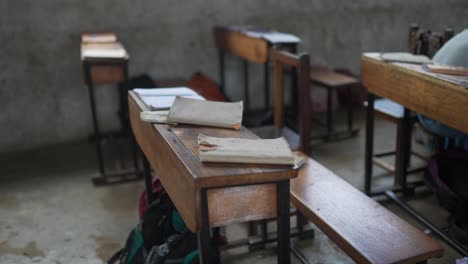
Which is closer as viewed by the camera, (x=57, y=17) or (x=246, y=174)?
(x=246, y=174)

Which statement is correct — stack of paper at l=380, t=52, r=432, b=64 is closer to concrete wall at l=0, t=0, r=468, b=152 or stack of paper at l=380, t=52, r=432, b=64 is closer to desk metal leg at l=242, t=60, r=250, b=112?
desk metal leg at l=242, t=60, r=250, b=112

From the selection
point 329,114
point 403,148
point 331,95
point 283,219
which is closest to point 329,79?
point 331,95

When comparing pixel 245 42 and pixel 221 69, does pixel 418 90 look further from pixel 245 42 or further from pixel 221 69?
pixel 221 69

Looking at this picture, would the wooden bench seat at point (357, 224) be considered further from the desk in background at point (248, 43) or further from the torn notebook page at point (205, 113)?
the desk in background at point (248, 43)

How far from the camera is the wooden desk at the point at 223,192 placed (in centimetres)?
152

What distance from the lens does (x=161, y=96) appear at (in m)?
2.38

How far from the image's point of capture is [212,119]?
6.41 feet

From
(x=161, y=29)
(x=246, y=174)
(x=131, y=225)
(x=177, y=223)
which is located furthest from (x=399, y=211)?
(x=161, y=29)

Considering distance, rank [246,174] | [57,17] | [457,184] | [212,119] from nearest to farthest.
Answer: [246,174]
[212,119]
[457,184]
[57,17]

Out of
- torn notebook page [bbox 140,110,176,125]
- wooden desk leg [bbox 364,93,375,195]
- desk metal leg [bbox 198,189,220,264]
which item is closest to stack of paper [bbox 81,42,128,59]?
torn notebook page [bbox 140,110,176,125]

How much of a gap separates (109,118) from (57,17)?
99 cm

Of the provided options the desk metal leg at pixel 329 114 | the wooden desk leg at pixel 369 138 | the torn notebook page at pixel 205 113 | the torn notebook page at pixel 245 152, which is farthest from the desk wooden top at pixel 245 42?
the torn notebook page at pixel 245 152

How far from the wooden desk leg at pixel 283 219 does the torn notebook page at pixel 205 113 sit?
388mm

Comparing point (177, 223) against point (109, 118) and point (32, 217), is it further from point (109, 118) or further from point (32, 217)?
point (109, 118)
